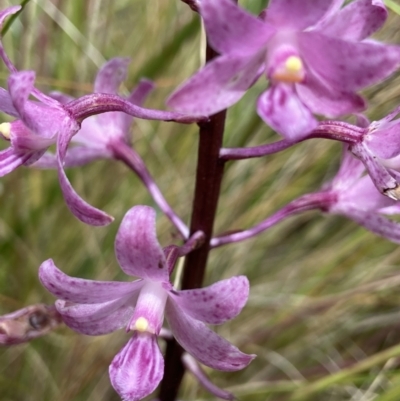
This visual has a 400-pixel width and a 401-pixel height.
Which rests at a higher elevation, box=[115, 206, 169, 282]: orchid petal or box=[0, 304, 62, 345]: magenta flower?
box=[115, 206, 169, 282]: orchid petal

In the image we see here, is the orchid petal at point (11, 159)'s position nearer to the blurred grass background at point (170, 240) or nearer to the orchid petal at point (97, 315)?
the orchid petal at point (97, 315)

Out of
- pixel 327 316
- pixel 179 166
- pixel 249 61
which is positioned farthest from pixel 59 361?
pixel 249 61

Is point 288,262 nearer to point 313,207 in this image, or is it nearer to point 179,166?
point 179,166

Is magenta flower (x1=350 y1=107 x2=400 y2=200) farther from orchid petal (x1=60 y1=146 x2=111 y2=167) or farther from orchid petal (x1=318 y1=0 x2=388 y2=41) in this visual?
orchid petal (x1=60 y1=146 x2=111 y2=167)

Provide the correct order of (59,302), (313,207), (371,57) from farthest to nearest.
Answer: (313,207), (59,302), (371,57)

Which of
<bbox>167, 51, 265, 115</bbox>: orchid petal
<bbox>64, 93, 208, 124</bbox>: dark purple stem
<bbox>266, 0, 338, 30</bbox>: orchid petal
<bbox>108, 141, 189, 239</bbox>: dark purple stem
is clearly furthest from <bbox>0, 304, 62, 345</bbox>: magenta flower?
<bbox>266, 0, 338, 30</bbox>: orchid petal

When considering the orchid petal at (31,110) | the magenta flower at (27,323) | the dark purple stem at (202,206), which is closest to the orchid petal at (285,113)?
the dark purple stem at (202,206)

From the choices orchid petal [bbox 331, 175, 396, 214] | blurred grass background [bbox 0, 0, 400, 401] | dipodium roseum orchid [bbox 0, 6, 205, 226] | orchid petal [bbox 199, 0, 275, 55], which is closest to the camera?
orchid petal [bbox 199, 0, 275, 55]
